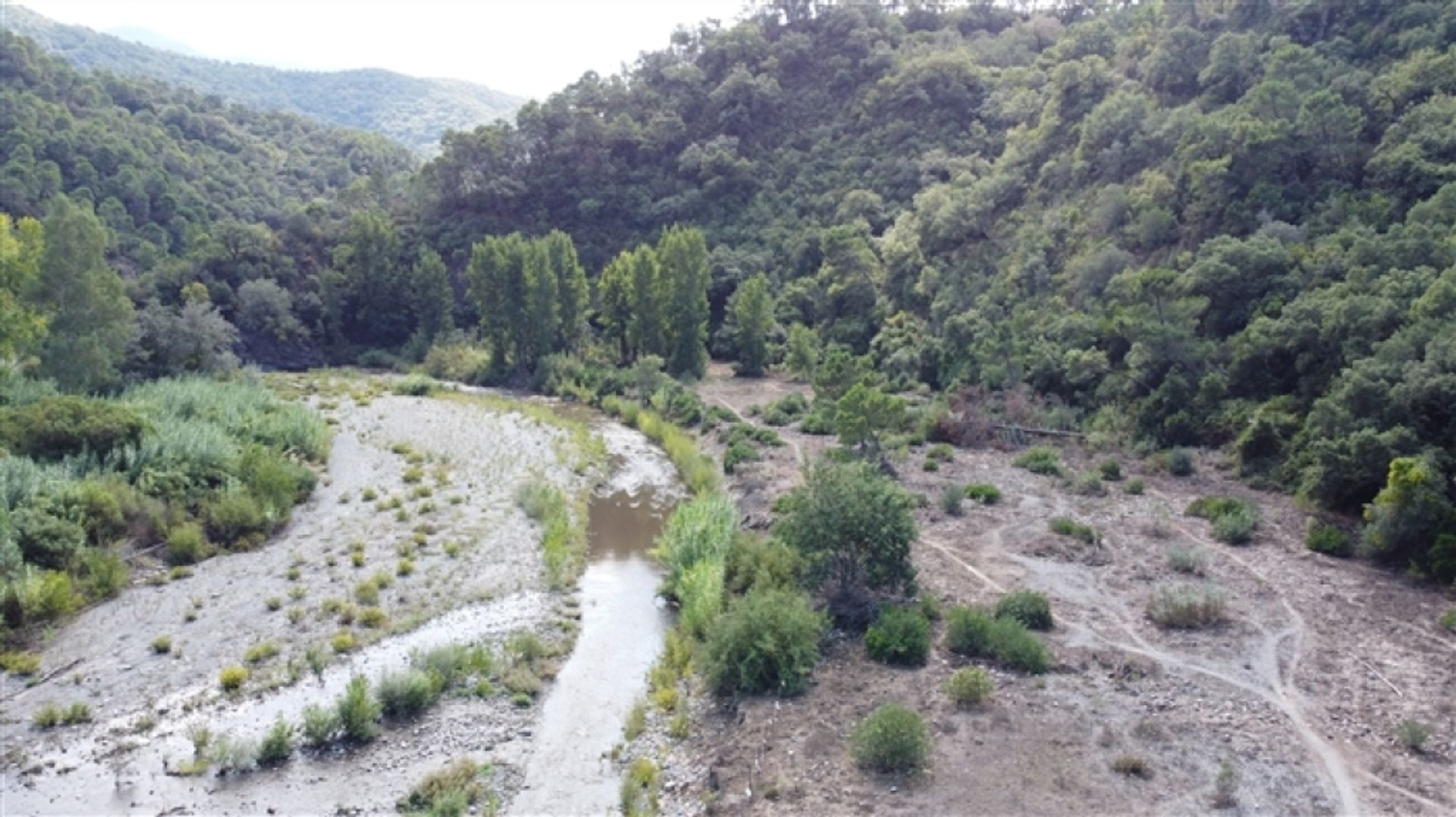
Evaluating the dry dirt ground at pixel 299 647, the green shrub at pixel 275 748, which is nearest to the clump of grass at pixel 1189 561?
the dry dirt ground at pixel 299 647

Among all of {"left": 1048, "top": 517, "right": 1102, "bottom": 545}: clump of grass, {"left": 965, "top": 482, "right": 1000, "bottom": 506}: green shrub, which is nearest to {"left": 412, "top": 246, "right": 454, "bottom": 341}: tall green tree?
{"left": 965, "top": 482, "right": 1000, "bottom": 506}: green shrub

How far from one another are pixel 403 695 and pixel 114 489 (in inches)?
666

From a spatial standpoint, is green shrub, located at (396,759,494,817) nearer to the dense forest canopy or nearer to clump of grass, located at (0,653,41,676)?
clump of grass, located at (0,653,41,676)

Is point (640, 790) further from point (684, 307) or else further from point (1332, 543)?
point (684, 307)

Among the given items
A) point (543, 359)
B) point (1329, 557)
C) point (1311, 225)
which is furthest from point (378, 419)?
point (1311, 225)

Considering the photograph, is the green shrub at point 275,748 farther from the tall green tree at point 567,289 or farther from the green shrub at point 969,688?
the tall green tree at point 567,289

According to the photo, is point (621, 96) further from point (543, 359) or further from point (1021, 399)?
point (1021, 399)

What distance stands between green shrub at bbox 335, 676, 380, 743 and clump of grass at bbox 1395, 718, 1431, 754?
21329mm

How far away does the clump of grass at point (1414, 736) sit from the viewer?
18.0 metres

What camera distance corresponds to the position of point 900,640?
22.8m

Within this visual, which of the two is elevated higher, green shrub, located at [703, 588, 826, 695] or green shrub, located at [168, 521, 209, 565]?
green shrub, located at [703, 588, 826, 695]

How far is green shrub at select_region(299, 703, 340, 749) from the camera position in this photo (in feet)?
A: 67.0

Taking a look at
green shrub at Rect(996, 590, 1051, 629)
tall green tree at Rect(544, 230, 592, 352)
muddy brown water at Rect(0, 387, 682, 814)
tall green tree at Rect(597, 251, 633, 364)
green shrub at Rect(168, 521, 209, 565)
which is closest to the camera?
muddy brown water at Rect(0, 387, 682, 814)

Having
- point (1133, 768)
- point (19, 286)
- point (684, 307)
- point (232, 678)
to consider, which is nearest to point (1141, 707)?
point (1133, 768)
